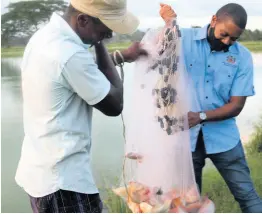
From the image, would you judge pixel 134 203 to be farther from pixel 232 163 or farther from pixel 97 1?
pixel 97 1

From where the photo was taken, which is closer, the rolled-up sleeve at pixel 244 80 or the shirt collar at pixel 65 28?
the shirt collar at pixel 65 28

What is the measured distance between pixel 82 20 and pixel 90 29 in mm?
37

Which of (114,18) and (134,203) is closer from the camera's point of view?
(114,18)

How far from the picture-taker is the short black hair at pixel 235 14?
1.84 meters

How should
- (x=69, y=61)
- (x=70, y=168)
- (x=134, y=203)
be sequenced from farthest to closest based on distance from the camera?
(x=134, y=203) < (x=70, y=168) < (x=69, y=61)

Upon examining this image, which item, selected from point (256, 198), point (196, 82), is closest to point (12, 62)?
point (196, 82)

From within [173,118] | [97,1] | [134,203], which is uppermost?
[97,1]

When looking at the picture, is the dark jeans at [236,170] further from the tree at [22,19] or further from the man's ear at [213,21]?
the tree at [22,19]

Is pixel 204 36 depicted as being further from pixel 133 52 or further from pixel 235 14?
pixel 133 52

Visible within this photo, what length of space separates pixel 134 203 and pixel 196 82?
2.03 ft

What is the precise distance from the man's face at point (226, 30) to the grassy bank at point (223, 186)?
3.87ft

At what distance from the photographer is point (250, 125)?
352cm

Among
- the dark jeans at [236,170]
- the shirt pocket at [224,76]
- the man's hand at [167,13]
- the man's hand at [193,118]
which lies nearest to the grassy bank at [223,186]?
the dark jeans at [236,170]

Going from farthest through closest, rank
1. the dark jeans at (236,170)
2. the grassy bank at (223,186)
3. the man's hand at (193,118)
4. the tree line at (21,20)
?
the tree line at (21,20) → the grassy bank at (223,186) → the dark jeans at (236,170) → the man's hand at (193,118)
